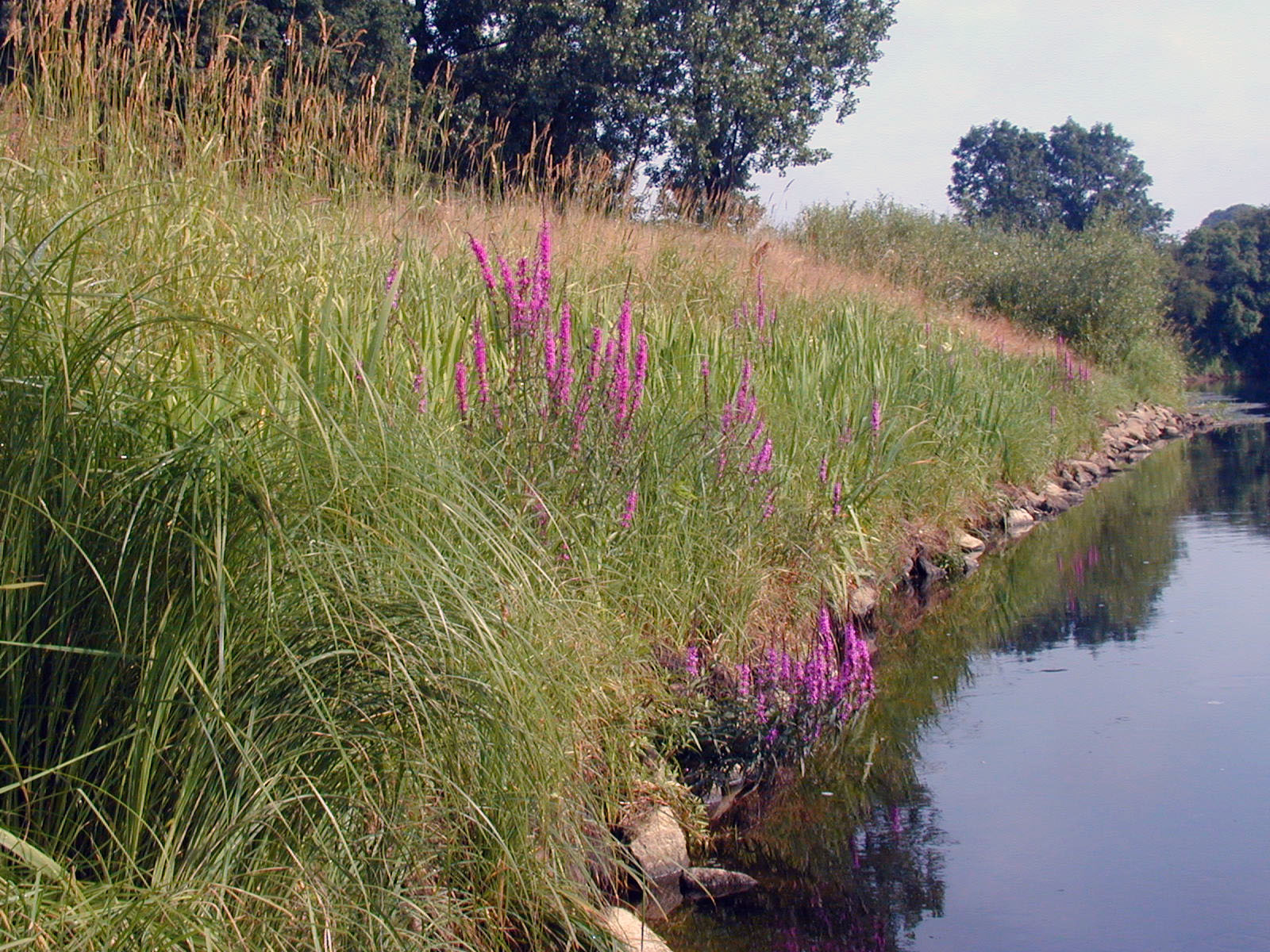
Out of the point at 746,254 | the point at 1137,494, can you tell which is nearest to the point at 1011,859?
the point at 746,254

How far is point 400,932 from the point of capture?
7.31ft

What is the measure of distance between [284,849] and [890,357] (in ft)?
24.0

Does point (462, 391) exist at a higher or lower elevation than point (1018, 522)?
higher

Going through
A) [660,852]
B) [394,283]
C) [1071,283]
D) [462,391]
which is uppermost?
[1071,283]

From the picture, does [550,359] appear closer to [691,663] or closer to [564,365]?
[564,365]

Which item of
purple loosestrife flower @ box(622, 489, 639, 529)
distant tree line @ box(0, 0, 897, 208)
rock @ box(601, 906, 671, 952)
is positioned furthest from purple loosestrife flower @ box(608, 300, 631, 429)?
distant tree line @ box(0, 0, 897, 208)

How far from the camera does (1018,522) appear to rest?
34.5 feet

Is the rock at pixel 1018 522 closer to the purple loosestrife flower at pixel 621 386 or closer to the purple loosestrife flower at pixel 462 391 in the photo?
the purple loosestrife flower at pixel 621 386

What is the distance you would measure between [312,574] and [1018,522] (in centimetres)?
921

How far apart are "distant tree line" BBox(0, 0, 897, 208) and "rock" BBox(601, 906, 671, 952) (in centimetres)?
1804

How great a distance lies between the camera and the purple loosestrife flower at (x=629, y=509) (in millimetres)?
3945

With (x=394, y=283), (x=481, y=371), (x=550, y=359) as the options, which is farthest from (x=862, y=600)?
(x=394, y=283)

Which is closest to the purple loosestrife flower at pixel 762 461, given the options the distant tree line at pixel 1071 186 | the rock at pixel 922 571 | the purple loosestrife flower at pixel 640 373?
the purple loosestrife flower at pixel 640 373

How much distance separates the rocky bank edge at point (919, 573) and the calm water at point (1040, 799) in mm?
126
